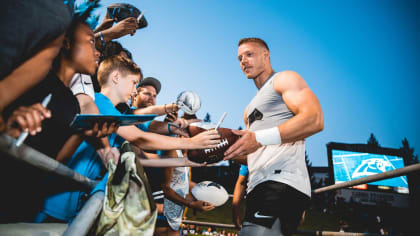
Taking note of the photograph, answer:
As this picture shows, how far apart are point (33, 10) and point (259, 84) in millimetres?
2152

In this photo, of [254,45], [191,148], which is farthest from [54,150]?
[254,45]

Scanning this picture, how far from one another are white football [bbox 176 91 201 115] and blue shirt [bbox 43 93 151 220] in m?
0.93

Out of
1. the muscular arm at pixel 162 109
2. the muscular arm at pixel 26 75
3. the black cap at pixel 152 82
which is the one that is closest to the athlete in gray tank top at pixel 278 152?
the muscular arm at pixel 162 109

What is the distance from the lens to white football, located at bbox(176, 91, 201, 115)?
2.66 meters

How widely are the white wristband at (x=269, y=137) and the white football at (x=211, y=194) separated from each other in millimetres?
902

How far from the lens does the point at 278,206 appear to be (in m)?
1.76

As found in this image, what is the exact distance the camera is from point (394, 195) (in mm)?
12711

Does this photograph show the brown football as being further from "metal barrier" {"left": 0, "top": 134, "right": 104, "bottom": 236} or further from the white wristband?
"metal barrier" {"left": 0, "top": 134, "right": 104, "bottom": 236}

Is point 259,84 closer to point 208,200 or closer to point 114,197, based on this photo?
A: point 208,200

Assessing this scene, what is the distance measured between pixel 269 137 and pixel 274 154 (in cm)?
18

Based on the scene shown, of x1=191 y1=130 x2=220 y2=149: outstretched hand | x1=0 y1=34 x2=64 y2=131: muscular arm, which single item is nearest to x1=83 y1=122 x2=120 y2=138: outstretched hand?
x1=0 y1=34 x2=64 y2=131: muscular arm

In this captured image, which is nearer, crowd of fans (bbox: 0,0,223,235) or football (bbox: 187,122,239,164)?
crowd of fans (bbox: 0,0,223,235)

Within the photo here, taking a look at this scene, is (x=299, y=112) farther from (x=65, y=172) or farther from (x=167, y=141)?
(x=65, y=172)

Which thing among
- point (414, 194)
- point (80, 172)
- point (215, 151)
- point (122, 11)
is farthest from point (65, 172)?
point (414, 194)
